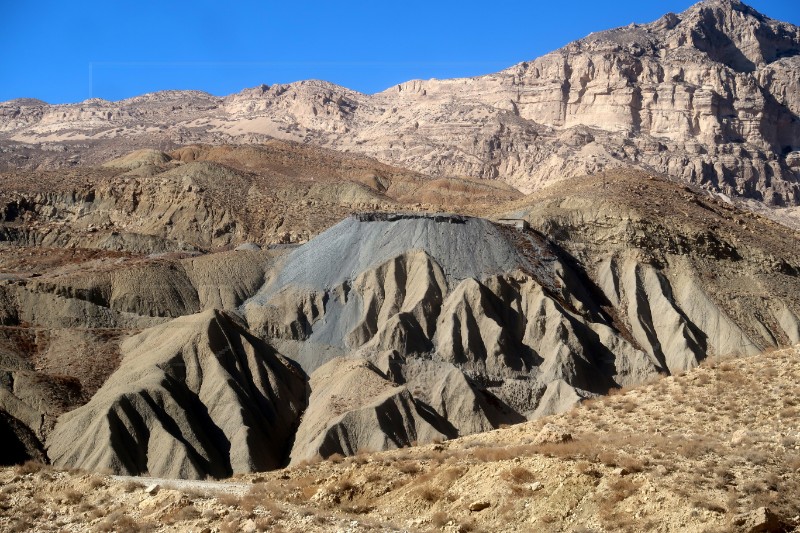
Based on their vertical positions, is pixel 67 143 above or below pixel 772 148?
above

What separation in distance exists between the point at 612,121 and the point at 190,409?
113 m

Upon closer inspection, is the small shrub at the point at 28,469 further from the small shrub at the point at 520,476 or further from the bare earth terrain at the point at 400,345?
the small shrub at the point at 520,476

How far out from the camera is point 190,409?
4222cm

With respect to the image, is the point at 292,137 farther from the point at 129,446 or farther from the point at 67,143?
the point at 129,446

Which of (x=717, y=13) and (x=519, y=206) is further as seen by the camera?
(x=717, y=13)

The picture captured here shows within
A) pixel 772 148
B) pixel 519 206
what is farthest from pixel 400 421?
pixel 772 148

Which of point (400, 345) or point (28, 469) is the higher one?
point (400, 345)

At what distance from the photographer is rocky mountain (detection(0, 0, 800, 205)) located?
135625 millimetres

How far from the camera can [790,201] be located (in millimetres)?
137750

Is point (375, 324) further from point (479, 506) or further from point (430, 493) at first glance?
point (479, 506)

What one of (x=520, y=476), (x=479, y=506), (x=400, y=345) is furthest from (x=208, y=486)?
(x=400, y=345)

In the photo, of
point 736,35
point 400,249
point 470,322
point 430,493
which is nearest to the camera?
point 430,493

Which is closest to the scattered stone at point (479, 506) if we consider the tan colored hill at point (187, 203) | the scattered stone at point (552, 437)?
the scattered stone at point (552, 437)

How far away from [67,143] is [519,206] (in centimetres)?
12655
